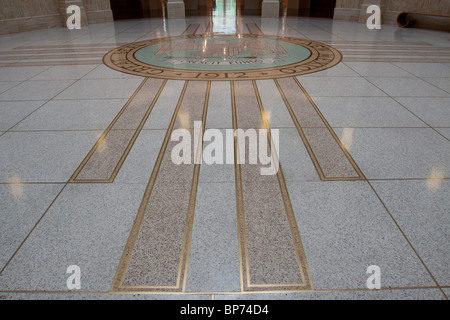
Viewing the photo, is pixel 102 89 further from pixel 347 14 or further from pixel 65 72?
pixel 347 14

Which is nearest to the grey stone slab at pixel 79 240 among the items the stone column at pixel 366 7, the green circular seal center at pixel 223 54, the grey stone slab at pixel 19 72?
the green circular seal center at pixel 223 54

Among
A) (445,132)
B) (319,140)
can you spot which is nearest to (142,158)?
(319,140)

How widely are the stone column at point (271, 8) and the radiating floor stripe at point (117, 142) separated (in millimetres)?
7794

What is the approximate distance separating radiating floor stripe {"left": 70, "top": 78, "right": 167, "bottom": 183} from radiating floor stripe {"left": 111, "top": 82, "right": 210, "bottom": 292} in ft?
0.96

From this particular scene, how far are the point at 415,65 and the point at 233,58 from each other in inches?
103

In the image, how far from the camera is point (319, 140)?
223cm

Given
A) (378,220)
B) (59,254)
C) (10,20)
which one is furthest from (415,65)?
(10,20)

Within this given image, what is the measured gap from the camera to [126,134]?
2.34 meters

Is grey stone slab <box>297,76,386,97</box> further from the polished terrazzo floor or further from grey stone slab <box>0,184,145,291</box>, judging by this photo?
grey stone slab <box>0,184,145,291</box>

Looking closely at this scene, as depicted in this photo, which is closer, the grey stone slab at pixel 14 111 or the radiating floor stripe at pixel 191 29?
the grey stone slab at pixel 14 111

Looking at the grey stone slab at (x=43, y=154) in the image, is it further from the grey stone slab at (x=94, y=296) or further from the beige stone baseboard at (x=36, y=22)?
the beige stone baseboard at (x=36, y=22)

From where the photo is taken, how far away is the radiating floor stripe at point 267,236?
120cm

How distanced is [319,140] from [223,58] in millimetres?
2861
